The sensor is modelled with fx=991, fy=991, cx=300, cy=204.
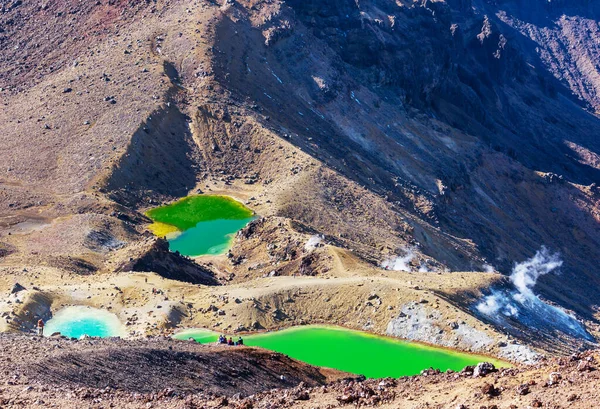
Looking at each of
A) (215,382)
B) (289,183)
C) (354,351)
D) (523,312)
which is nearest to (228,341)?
(354,351)

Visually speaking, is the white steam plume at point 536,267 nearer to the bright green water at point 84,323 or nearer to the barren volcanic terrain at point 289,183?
the barren volcanic terrain at point 289,183

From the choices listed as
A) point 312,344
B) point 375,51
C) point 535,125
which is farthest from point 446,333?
point 535,125

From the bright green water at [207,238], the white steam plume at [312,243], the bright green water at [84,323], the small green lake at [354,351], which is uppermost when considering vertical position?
the white steam plume at [312,243]

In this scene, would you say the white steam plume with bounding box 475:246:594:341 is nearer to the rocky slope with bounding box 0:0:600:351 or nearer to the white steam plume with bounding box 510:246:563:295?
the rocky slope with bounding box 0:0:600:351

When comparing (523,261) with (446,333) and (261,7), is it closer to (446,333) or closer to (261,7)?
(261,7)

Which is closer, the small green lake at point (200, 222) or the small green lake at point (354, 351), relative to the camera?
the small green lake at point (354, 351)

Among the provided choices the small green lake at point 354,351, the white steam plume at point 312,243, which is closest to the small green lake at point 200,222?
the white steam plume at point 312,243
